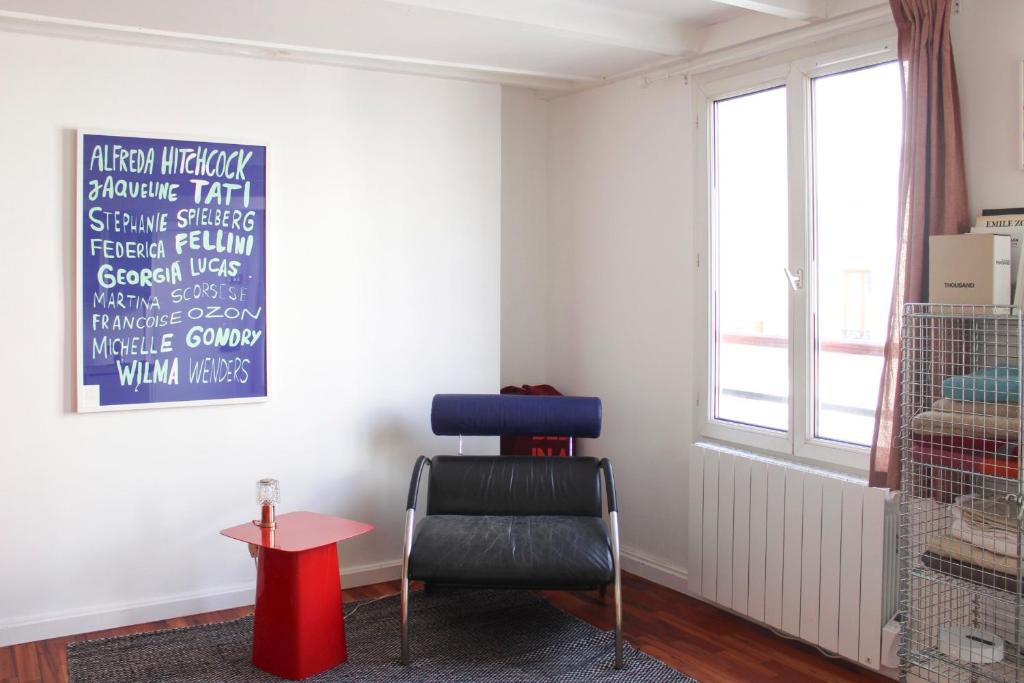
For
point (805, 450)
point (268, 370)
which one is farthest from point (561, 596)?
point (268, 370)

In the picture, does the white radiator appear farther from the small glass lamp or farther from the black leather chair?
the small glass lamp

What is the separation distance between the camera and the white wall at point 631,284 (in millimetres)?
4340

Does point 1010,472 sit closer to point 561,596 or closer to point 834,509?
point 834,509

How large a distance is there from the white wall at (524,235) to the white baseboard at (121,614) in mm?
1578

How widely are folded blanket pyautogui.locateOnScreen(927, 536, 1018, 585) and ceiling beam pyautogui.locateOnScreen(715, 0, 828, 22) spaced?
1930 mm

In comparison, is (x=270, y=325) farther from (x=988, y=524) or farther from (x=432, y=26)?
(x=988, y=524)

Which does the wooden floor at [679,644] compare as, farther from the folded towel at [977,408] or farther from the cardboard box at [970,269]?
the cardboard box at [970,269]

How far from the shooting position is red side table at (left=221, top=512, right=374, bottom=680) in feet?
11.2

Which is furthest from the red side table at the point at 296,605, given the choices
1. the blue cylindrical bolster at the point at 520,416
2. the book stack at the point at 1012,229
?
the book stack at the point at 1012,229

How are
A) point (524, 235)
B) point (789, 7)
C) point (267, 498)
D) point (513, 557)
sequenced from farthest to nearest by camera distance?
point (524, 235) < point (267, 498) < point (513, 557) < point (789, 7)

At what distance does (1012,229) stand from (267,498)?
A: 282cm

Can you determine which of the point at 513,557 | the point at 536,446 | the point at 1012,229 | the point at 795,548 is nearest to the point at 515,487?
the point at 536,446

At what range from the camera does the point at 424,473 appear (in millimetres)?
4609

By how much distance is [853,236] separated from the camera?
3555mm
